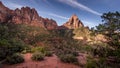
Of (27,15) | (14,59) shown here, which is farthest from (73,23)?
(14,59)

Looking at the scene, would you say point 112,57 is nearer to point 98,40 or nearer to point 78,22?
point 98,40

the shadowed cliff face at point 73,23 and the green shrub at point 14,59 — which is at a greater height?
the shadowed cliff face at point 73,23

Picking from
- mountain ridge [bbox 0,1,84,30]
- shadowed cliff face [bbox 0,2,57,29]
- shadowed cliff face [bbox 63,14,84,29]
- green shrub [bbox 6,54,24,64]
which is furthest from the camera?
shadowed cliff face [bbox 63,14,84,29]

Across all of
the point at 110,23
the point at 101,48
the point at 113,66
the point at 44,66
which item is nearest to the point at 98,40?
the point at 101,48

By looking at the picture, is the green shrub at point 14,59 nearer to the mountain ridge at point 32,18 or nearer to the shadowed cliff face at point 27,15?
the shadowed cliff face at point 27,15

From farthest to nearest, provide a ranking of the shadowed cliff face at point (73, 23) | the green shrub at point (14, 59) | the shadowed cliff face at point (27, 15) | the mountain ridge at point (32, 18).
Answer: the shadowed cliff face at point (73, 23), the mountain ridge at point (32, 18), the shadowed cliff face at point (27, 15), the green shrub at point (14, 59)

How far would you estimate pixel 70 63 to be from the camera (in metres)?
14.2

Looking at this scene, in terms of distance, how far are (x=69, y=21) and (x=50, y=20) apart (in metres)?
11.7

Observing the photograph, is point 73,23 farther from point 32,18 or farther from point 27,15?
point 27,15

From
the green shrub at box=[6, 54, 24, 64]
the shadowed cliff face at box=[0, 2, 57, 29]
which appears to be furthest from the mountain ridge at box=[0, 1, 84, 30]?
the green shrub at box=[6, 54, 24, 64]

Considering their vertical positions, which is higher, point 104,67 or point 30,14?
point 30,14

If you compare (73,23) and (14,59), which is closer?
(14,59)

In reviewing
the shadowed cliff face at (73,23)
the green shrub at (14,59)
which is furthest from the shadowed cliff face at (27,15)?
the green shrub at (14,59)

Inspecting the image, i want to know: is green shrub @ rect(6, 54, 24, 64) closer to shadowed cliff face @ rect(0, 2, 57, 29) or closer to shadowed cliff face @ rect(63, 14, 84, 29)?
shadowed cliff face @ rect(0, 2, 57, 29)
